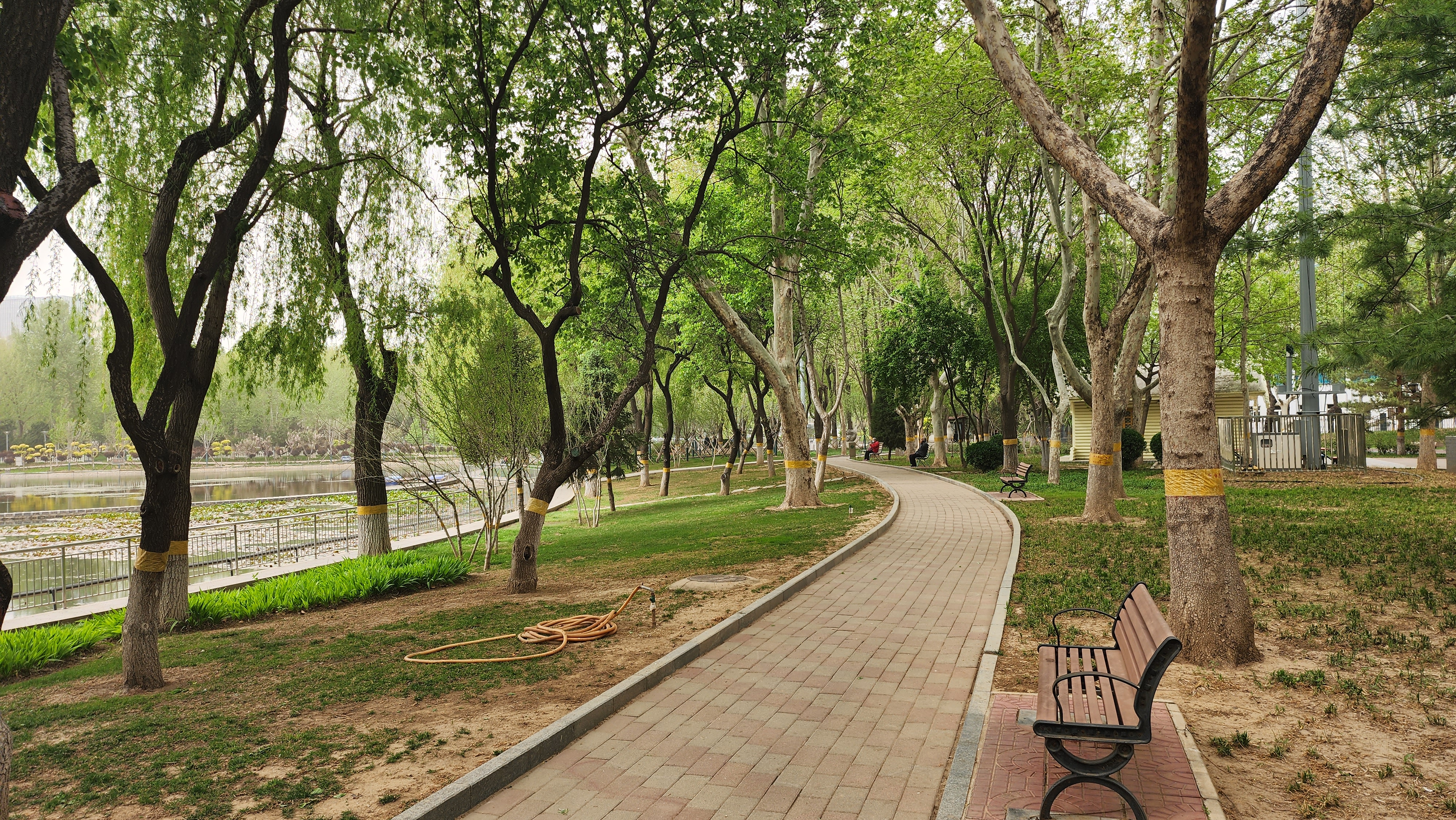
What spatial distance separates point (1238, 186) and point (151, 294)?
32.0ft

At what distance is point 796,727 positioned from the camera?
5.19 metres

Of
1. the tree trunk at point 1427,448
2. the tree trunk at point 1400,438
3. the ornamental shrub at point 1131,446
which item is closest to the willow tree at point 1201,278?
the tree trunk at point 1427,448

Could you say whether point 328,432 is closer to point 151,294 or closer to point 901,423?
point 901,423

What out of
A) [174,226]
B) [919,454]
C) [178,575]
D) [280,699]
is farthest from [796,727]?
[919,454]

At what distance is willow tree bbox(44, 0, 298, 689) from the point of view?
22.6ft

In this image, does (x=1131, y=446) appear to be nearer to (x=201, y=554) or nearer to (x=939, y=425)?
(x=939, y=425)

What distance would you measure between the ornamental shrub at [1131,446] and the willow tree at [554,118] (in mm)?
21419

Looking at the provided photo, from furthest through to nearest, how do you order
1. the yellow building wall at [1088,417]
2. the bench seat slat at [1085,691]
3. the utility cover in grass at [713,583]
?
1. the yellow building wall at [1088,417]
2. the utility cover in grass at [713,583]
3. the bench seat slat at [1085,691]

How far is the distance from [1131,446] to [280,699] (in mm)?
27650

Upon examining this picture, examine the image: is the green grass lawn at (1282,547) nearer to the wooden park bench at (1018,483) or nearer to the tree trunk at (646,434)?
the wooden park bench at (1018,483)

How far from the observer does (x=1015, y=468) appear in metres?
25.7

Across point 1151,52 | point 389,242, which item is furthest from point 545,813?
point 1151,52

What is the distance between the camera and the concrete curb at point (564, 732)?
4082mm

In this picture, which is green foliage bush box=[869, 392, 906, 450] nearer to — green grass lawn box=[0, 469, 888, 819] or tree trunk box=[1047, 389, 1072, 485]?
tree trunk box=[1047, 389, 1072, 485]
